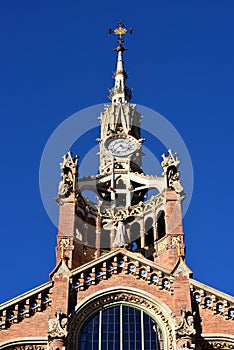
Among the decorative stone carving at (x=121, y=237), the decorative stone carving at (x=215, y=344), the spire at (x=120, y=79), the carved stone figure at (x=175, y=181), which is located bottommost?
the decorative stone carving at (x=215, y=344)

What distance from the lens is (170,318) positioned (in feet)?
104

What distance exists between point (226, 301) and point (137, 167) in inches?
945

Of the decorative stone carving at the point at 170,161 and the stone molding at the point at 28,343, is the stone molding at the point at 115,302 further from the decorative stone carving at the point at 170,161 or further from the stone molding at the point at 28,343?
the decorative stone carving at the point at 170,161

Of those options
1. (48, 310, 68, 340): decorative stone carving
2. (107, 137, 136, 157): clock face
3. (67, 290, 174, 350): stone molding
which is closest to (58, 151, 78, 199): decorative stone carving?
(107, 137, 136, 157): clock face

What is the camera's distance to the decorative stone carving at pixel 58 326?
30.3m

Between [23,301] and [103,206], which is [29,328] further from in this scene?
[103,206]

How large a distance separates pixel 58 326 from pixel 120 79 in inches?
1537

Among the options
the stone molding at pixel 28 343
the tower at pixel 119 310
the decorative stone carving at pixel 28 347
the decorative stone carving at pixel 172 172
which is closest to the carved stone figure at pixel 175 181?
the decorative stone carving at pixel 172 172

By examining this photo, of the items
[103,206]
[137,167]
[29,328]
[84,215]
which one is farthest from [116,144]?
[29,328]

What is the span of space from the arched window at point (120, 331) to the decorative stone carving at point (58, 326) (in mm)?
1022

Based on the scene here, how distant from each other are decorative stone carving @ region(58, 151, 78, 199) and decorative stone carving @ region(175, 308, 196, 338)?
16556 mm

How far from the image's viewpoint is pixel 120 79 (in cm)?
6612

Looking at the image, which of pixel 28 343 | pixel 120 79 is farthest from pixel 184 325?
pixel 120 79

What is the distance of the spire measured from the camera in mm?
63688
